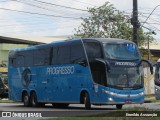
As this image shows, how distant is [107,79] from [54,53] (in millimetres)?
4570

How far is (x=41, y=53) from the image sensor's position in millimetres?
28641

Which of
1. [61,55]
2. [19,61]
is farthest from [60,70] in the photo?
[19,61]

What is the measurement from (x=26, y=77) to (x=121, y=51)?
799 cm

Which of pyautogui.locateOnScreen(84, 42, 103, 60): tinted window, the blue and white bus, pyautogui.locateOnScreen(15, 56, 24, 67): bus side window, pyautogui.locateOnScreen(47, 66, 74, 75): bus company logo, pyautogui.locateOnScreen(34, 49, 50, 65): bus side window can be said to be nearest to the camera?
the blue and white bus

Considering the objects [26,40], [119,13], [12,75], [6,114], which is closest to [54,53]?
[12,75]

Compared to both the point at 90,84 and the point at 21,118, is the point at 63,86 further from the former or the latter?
the point at 21,118

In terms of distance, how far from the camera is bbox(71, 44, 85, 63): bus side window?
24859mm

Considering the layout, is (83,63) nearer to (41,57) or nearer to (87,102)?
(87,102)

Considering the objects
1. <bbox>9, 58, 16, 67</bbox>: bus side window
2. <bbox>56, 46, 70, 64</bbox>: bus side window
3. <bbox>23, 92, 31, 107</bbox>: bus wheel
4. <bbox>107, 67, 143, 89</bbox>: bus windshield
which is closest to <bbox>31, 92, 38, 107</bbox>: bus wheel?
<bbox>23, 92, 31, 107</bbox>: bus wheel

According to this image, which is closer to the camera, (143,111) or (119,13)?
(143,111)

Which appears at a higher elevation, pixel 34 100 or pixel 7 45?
pixel 7 45

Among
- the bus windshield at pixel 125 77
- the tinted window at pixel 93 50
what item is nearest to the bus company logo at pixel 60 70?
the tinted window at pixel 93 50

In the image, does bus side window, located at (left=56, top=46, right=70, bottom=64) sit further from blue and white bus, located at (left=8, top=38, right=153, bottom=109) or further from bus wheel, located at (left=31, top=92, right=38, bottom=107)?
bus wheel, located at (left=31, top=92, right=38, bottom=107)

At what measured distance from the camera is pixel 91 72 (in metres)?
24.3
